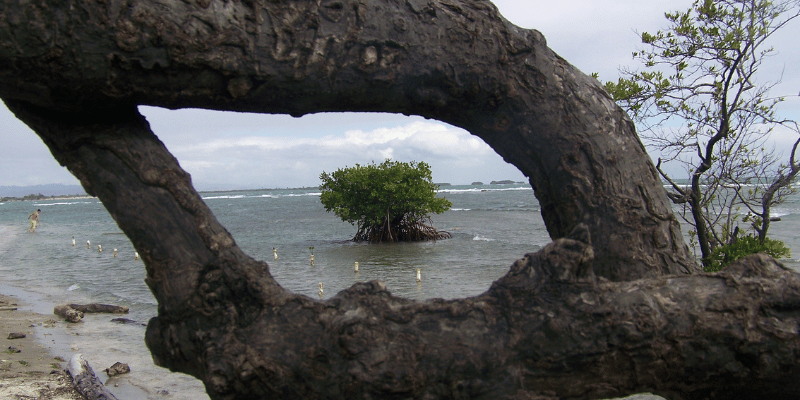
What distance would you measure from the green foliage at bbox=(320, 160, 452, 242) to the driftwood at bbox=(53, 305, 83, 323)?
17.0m

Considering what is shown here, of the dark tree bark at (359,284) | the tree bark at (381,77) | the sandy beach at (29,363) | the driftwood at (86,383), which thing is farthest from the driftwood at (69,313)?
the tree bark at (381,77)

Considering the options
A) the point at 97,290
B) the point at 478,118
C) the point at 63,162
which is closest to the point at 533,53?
the point at 478,118

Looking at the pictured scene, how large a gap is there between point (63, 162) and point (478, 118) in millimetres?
1456

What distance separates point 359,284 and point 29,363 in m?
9.76

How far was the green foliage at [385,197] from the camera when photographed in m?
29.6

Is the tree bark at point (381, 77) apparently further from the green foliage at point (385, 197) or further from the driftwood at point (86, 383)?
the green foliage at point (385, 197)

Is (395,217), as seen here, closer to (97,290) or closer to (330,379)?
(97,290)

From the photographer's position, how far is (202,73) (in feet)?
5.60

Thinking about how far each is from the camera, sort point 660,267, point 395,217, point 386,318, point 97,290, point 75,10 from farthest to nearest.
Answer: point 395,217
point 97,290
point 660,267
point 386,318
point 75,10

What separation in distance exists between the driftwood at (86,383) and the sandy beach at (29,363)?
0.27ft

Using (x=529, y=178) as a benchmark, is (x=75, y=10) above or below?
above

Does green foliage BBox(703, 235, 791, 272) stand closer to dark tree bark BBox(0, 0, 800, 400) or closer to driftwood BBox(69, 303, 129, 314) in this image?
dark tree bark BBox(0, 0, 800, 400)

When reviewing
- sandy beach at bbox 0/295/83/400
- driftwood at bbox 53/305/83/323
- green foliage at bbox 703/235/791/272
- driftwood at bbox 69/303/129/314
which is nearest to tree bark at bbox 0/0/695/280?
sandy beach at bbox 0/295/83/400

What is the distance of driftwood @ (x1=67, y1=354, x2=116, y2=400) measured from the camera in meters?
7.14
